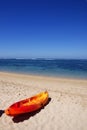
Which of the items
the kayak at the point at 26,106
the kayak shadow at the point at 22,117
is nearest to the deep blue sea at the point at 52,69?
the kayak at the point at 26,106

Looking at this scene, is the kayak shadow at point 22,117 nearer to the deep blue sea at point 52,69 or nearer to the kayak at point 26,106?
the kayak at point 26,106

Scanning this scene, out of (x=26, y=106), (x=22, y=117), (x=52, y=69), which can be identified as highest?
(x=26, y=106)

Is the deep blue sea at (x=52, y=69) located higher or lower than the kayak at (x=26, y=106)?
lower

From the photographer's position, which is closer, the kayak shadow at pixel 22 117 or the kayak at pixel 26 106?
the kayak at pixel 26 106

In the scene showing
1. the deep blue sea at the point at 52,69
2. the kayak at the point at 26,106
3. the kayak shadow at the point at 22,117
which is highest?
the kayak at the point at 26,106

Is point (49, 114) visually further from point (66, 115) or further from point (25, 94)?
point (25, 94)

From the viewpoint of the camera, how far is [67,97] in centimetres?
1073

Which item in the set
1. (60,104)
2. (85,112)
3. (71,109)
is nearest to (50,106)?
(60,104)

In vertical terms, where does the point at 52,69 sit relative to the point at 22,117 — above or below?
above

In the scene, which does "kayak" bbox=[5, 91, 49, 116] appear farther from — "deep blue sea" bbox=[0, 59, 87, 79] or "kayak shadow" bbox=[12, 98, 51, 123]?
"deep blue sea" bbox=[0, 59, 87, 79]

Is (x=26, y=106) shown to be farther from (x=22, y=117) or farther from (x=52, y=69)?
(x=52, y=69)

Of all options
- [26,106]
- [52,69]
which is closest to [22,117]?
[26,106]

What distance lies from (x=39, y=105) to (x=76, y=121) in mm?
2140

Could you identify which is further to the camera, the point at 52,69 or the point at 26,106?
the point at 52,69
